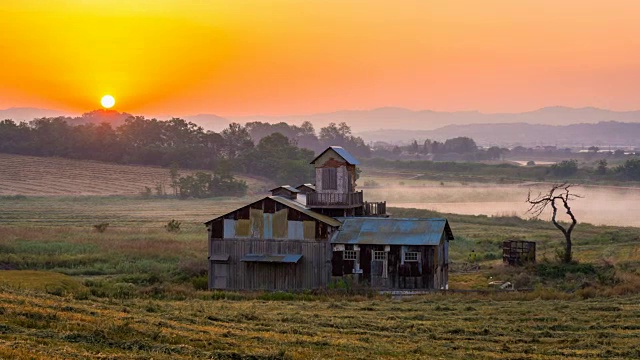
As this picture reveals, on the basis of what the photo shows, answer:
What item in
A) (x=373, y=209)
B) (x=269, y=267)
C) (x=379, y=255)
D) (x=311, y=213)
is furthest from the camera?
(x=373, y=209)

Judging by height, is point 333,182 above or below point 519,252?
above

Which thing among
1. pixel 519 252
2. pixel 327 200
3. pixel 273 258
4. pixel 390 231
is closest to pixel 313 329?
pixel 273 258

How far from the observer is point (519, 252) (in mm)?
52219

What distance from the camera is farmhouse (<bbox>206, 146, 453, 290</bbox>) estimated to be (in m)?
45.1

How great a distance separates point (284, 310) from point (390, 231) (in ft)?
44.4

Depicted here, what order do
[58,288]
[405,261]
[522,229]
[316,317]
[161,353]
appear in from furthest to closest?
1. [522,229]
2. [405,261]
3. [58,288]
4. [316,317]
5. [161,353]

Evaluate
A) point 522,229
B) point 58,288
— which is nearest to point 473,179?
point 522,229

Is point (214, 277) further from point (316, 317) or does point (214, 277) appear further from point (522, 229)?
point (522, 229)

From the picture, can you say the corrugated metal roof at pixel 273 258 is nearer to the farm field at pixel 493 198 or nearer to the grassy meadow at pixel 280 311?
the grassy meadow at pixel 280 311

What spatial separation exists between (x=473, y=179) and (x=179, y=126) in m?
62.2

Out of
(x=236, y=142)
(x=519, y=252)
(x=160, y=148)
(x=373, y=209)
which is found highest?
(x=236, y=142)

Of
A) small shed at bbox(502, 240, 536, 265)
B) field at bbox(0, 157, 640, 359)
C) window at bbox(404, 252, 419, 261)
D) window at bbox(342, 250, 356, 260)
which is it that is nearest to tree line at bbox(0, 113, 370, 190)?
field at bbox(0, 157, 640, 359)

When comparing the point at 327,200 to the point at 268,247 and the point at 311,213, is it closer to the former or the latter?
the point at 311,213

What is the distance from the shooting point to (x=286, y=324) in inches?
1134
